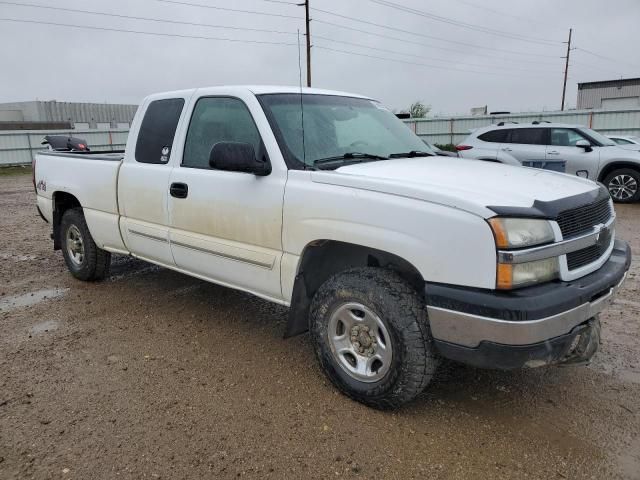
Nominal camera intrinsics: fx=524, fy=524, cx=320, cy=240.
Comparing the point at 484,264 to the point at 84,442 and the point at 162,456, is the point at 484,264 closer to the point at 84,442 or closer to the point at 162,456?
the point at 162,456

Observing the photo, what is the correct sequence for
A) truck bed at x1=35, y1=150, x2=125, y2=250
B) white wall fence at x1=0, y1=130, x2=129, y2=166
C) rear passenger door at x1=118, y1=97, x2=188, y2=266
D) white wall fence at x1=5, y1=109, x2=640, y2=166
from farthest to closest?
white wall fence at x1=0, y1=130, x2=129, y2=166 < white wall fence at x1=5, y1=109, x2=640, y2=166 < truck bed at x1=35, y1=150, x2=125, y2=250 < rear passenger door at x1=118, y1=97, x2=188, y2=266

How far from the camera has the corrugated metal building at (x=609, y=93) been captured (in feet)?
133

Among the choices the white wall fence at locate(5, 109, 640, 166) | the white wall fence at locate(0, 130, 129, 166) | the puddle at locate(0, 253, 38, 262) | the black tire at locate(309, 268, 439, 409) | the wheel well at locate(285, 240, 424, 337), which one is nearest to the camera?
the black tire at locate(309, 268, 439, 409)

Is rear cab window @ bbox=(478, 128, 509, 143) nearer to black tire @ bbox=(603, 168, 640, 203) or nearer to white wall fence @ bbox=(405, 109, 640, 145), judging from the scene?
black tire @ bbox=(603, 168, 640, 203)

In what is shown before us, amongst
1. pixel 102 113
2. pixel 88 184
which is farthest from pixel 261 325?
pixel 102 113

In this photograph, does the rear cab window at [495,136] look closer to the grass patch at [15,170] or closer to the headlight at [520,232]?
the headlight at [520,232]

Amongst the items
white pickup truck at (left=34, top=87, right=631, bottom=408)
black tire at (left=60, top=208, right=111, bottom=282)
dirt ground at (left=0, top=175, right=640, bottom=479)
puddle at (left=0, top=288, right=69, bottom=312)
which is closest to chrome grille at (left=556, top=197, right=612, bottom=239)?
white pickup truck at (left=34, top=87, right=631, bottom=408)

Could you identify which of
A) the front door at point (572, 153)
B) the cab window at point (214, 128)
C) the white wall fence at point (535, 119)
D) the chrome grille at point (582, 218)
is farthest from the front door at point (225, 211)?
the white wall fence at point (535, 119)

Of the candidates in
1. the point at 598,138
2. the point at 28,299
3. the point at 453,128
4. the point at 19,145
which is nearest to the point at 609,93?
the point at 453,128

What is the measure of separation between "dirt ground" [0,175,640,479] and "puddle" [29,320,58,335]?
0.02 meters

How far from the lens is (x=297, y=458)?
2.69 m

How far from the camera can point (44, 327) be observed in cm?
448

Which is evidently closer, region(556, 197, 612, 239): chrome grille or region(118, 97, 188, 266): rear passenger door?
region(556, 197, 612, 239): chrome grille

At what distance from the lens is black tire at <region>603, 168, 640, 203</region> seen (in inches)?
432
